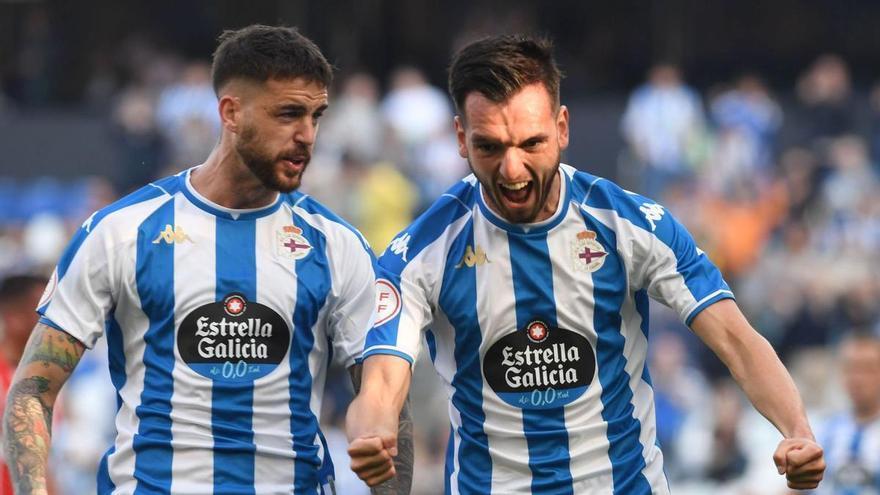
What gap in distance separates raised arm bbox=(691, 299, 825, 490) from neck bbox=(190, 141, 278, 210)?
1.53 meters

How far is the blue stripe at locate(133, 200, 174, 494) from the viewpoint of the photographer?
18.8ft

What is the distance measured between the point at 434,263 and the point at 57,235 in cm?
1237

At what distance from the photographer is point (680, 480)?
40.2 feet

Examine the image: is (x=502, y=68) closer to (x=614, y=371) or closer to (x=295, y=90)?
(x=295, y=90)

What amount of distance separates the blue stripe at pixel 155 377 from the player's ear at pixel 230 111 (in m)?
0.50

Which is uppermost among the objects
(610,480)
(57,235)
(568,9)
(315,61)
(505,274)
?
(568,9)

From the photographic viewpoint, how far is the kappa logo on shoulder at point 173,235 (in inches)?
231

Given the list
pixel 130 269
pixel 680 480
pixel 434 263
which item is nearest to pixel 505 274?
pixel 434 263

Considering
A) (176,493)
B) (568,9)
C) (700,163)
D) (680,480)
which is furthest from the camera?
(568,9)

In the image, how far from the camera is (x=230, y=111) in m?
5.90

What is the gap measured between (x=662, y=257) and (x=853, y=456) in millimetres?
3976

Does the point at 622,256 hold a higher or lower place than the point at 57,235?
lower

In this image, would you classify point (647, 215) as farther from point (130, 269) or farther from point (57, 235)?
point (57, 235)

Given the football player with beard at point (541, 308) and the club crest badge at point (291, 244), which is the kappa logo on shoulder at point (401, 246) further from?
the club crest badge at point (291, 244)
